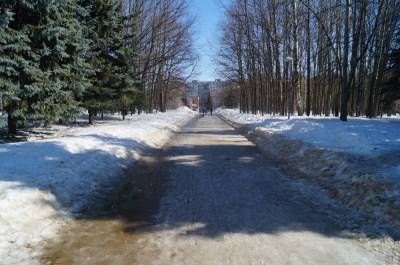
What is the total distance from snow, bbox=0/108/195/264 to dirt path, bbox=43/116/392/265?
1.25 feet

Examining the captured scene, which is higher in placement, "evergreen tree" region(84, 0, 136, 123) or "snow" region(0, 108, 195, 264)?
"evergreen tree" region(84, 0, 136, 123)

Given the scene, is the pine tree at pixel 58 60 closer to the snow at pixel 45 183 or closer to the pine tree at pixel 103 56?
the snow at pixel 45 183

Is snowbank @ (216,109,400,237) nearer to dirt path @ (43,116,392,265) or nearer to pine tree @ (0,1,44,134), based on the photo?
dirt path @ (43,116,392,265)

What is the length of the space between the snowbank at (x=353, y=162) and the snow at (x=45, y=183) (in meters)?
4.82

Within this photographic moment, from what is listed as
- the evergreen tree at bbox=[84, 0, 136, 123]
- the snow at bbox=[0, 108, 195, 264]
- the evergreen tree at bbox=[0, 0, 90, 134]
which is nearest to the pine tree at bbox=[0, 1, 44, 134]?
the evergreen tree at bbox=[0, 0, 90, 134]

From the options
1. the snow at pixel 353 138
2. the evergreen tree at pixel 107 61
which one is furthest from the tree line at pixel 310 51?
the evergreen tree at pixel 107 61

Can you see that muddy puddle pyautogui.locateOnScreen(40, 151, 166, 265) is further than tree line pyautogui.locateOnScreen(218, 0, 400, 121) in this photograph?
No

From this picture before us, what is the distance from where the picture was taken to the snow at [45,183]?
5.15 metres

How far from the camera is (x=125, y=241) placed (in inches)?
202

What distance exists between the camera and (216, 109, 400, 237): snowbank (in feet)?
19.6

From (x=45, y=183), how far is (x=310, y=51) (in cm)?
2937

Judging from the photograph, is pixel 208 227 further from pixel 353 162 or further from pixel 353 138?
pixel 353 138

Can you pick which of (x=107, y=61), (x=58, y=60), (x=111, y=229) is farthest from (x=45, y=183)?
(x=107, y=61)

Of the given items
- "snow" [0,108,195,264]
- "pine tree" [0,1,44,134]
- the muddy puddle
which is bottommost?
the muddy puddle
